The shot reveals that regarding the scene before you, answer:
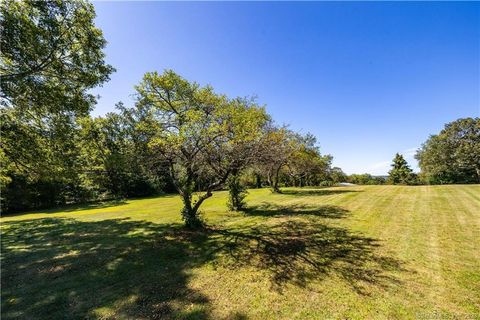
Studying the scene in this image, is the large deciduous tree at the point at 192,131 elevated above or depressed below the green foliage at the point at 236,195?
above

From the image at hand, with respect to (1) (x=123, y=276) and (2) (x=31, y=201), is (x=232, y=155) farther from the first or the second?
(2) (x=31, y=201)

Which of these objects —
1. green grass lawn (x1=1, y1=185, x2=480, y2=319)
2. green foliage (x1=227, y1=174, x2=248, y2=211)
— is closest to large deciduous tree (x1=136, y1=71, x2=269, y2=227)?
green grass lawn (x1=1, y1=185, x2=480, y2=319)

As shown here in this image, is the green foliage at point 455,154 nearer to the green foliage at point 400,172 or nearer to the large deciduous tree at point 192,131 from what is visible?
the green foliage at point 400,172

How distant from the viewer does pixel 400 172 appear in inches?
1542

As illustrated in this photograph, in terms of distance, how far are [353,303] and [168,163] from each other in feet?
28.7

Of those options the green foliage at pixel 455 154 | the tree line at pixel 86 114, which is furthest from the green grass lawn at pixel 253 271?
the green foliage at pixel 455 154

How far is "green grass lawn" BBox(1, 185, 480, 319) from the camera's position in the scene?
4262mm

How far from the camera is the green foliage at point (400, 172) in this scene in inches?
1468

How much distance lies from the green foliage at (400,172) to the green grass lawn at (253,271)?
32.1 metres

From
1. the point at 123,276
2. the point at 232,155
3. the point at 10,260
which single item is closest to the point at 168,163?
the point at 232,155

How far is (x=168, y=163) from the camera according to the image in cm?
1038

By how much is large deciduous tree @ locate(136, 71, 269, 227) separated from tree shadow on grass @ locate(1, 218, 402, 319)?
2823mm

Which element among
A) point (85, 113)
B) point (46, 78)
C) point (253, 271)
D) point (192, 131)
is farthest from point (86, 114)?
point (253, 271)

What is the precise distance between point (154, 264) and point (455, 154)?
42746mm
